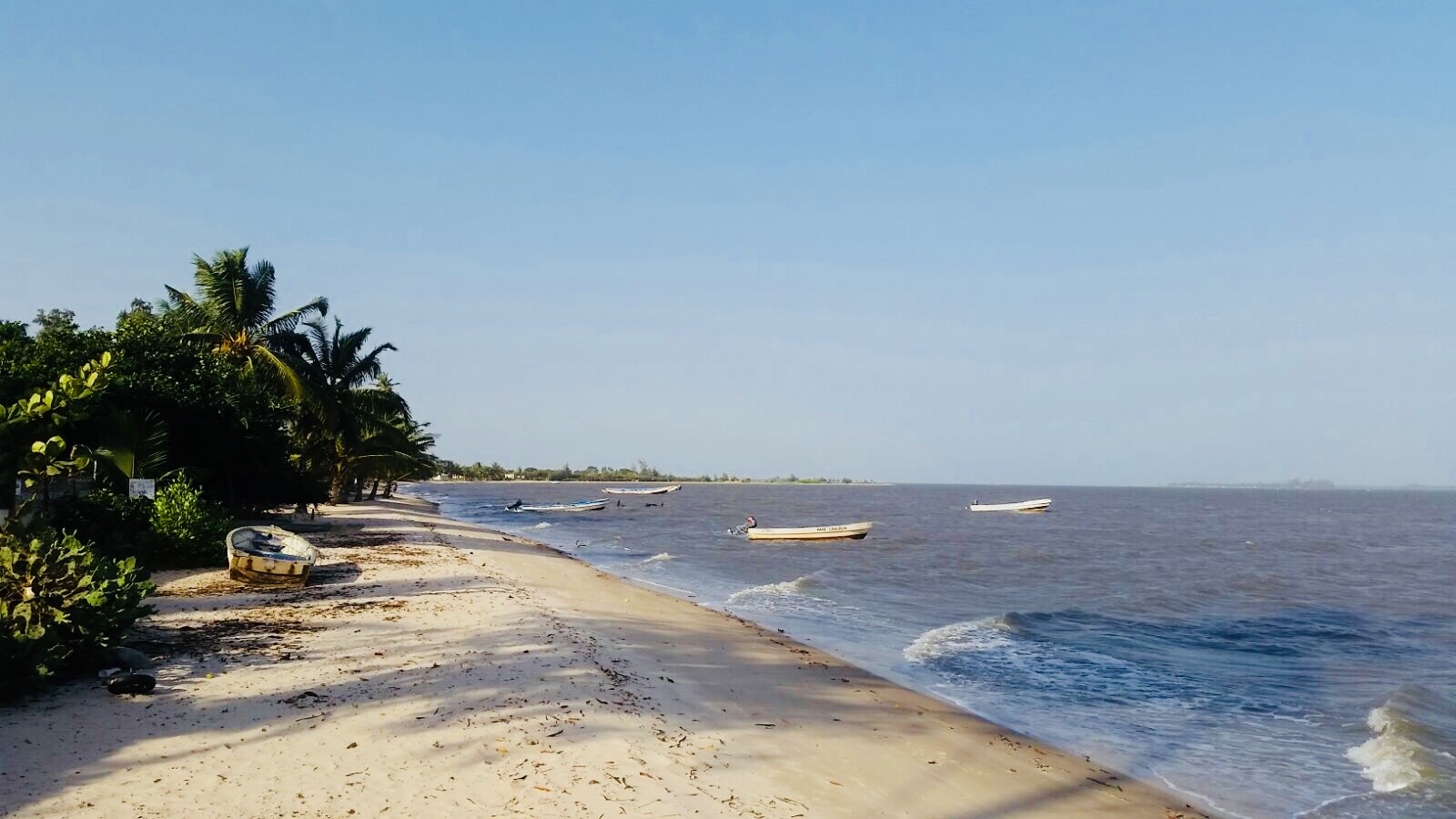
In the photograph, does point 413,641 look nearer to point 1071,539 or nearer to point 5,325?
point 5,325

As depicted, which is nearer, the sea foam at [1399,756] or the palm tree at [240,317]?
the sea foam at [1399,756]

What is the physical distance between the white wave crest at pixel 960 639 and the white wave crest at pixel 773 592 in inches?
199

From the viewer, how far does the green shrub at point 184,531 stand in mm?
17250

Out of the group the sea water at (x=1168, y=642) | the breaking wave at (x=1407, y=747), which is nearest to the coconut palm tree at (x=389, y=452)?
the sea water at (x=1168, y=642)

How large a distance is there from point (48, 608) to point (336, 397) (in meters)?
30.0

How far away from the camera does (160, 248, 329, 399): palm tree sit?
3014cm

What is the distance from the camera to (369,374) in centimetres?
3972

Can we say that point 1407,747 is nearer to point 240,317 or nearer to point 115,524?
point 115,524

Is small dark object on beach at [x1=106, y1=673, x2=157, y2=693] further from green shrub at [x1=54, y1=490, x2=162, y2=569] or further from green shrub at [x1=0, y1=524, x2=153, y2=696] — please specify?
green shrub at [x1=54, y1=490, x2=162, y2=569]

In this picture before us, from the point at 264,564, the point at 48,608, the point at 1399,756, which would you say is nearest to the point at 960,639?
the point at 1399,756

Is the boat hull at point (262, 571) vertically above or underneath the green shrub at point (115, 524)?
underneath

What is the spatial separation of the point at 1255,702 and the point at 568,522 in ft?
166

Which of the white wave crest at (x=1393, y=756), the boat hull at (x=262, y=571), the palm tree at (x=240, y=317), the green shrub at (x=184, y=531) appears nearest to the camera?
the white wave crest at (x=1393, y=756)

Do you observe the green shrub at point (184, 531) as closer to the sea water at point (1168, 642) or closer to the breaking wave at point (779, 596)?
the sea water at point (1168, 642)
